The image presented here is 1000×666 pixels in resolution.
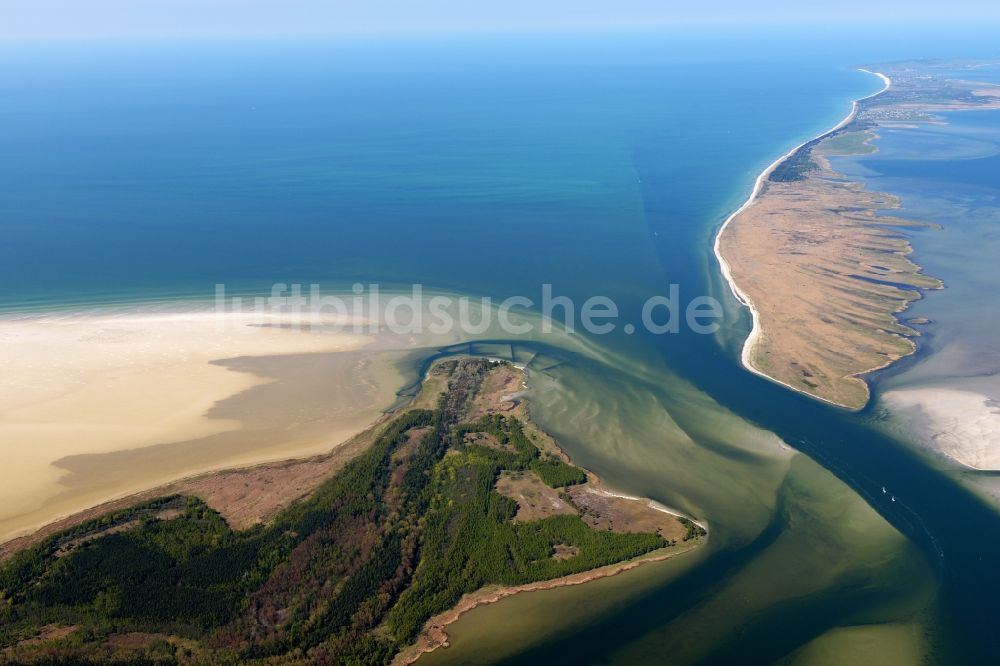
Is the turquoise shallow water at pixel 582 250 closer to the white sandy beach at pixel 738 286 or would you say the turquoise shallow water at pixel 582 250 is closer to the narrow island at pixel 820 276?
the white sandy beach at pixel 738 286

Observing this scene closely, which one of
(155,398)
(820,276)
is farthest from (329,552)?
(820,276)

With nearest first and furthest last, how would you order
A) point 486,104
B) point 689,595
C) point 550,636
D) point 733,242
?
point 550,636, point 689,595, point 733,242, point 486,104

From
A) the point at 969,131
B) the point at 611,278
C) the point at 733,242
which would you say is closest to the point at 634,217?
the point at 733,242

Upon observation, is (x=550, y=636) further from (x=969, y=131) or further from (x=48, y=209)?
(x=969, y=131)

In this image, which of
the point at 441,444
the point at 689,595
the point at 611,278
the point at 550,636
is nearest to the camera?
the point at 550,636

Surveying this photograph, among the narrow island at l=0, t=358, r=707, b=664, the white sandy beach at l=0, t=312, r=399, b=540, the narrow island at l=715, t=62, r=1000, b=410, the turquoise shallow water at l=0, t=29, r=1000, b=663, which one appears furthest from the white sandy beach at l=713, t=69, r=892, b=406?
the white sandy beach at l=0, t=312, r=399, b=540

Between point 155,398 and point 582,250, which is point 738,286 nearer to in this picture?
point 582,250
